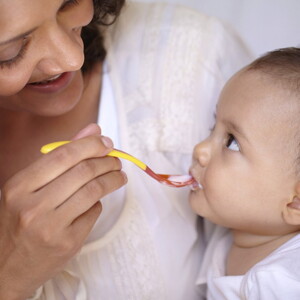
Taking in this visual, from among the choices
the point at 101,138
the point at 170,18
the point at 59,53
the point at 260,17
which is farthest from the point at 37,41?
the point at 260,17

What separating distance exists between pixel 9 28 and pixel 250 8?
123 cm

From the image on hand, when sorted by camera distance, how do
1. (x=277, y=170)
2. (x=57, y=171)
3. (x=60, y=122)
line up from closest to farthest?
1. (x=57, y=171)
2. (x=277, y=170)
3. (x=60, y=122)

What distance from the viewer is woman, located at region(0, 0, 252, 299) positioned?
0.91 metres

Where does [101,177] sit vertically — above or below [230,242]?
above

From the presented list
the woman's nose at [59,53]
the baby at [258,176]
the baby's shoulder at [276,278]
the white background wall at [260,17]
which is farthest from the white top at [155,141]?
the white background wall at [260,17]

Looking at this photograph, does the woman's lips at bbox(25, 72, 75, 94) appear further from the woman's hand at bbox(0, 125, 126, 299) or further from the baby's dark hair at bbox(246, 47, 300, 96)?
the baby's dark hair at bbox(246, 47, 300, 96)

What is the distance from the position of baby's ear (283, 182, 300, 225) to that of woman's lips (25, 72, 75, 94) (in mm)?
535

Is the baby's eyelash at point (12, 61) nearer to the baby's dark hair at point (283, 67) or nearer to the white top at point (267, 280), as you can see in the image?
the baby's dark hair at point (283, 67)

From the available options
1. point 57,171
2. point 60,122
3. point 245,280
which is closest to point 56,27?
point 57,171

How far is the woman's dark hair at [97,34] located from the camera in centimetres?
132

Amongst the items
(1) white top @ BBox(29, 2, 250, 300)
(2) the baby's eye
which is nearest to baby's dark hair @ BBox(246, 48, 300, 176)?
(2) the baby's eye

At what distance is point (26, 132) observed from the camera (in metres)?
1.31

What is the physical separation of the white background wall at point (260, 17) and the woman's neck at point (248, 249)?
2.79 ft

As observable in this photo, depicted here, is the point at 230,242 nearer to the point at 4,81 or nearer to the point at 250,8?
the point at 4,81
